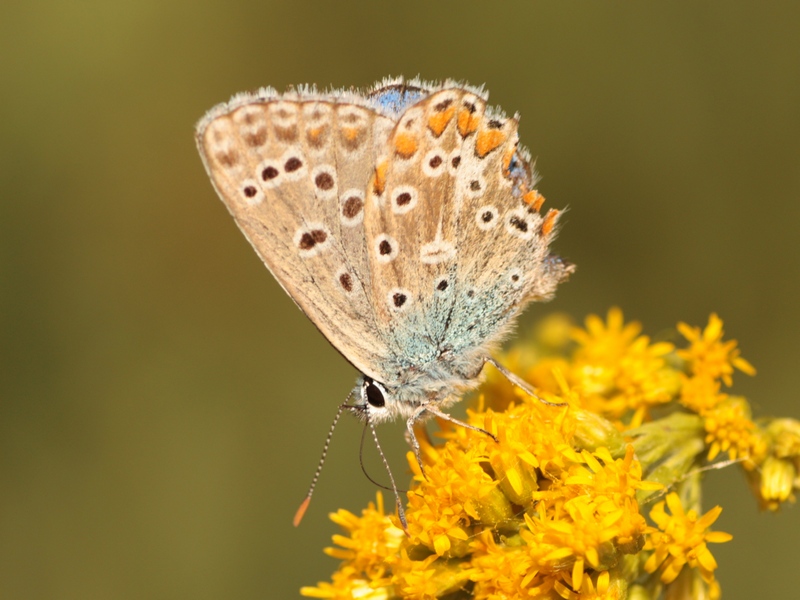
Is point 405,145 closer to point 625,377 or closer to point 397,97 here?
point 397,97

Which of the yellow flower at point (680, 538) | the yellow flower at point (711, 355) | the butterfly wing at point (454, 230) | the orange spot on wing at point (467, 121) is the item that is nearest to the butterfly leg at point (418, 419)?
the butterfly wing at point (454, 230)

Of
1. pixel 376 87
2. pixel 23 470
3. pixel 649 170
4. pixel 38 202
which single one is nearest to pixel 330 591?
pixel 376 87

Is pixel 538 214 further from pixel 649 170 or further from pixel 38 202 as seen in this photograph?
pixel 38 202

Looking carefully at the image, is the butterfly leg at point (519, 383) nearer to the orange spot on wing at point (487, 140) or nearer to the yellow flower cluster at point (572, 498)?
the yellow flower cluster at point (572, 498)

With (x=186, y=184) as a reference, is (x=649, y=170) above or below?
below

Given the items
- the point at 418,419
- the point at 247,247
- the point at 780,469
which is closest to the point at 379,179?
the point at 418,419

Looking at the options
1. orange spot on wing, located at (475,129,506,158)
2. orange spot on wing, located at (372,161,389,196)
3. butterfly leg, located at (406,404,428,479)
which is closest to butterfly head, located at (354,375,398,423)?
butterfly leg, located at (406,404,428,479)
